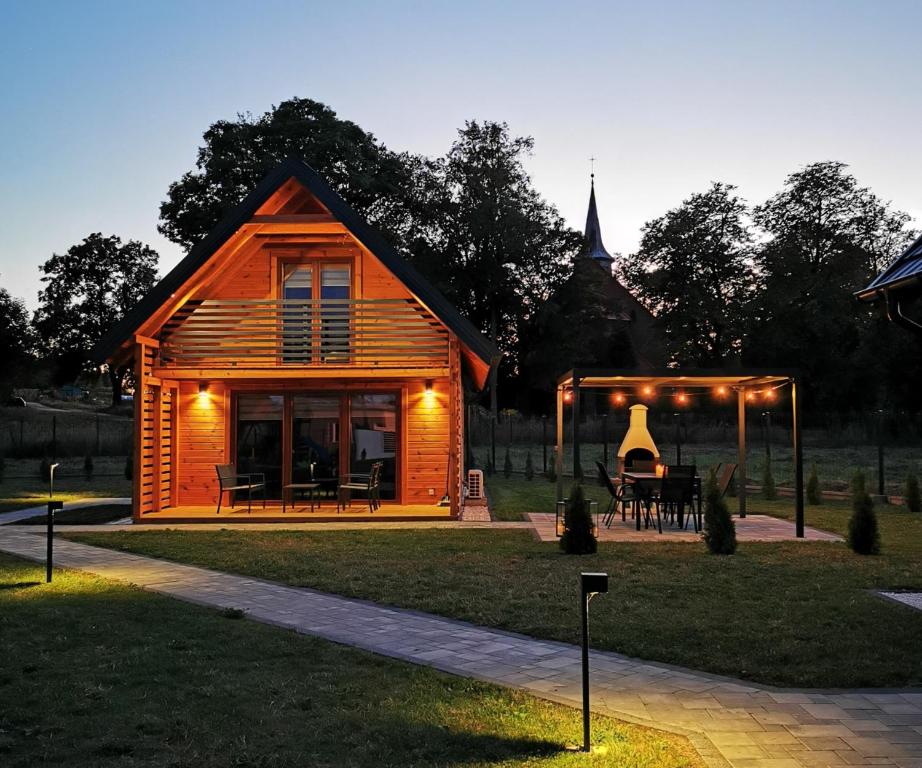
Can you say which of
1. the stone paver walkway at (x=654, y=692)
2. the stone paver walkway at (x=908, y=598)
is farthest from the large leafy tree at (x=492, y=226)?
the stone paver walkway at (x=654, y=692)

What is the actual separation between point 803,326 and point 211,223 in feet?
101

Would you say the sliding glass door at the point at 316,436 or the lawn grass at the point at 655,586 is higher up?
the sliding glass door at the point at 316,436

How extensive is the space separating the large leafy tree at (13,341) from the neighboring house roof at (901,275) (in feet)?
121

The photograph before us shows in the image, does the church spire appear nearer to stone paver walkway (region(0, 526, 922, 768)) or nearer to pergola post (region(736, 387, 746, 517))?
pergola post (region(736, 387, 746, 517))

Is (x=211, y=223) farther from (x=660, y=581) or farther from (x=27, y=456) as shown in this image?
(x=660, y=581)

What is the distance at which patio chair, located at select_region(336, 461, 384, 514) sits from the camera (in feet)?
46.0

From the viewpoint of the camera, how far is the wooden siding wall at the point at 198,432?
15094 millimetres

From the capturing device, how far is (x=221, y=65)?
1503 cm

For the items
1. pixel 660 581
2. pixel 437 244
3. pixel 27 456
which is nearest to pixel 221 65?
pixel 660 581

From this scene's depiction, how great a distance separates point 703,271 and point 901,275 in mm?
43117

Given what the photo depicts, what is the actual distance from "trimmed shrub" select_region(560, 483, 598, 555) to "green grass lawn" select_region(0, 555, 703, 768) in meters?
4.53

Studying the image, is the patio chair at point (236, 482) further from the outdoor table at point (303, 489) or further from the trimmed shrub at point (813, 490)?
the trimmed shrub at point (813, 490)

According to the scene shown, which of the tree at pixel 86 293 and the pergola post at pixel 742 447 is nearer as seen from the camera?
the pergola post at pixel 742 447

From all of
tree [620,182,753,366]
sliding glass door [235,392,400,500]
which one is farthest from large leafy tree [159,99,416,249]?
tree [620,182,753,366]
